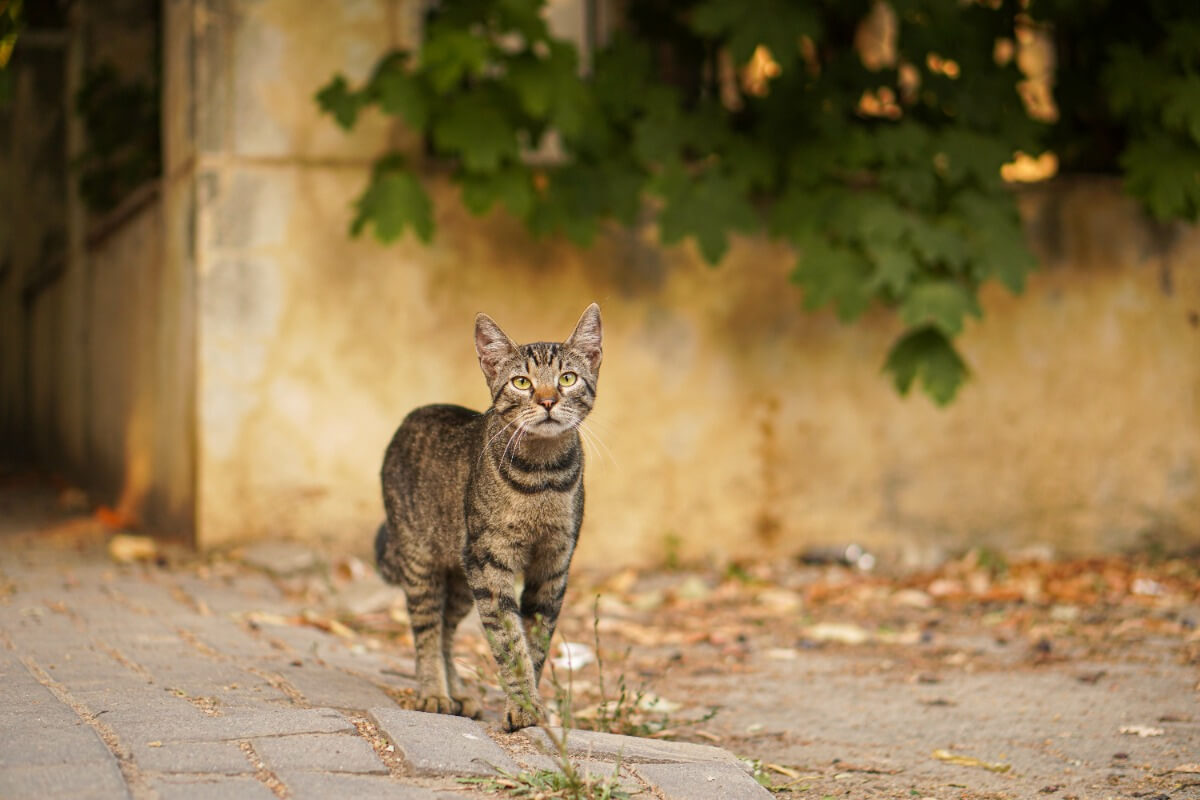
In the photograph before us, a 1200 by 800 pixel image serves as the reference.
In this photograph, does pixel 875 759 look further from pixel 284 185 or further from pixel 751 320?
pixel 284 185

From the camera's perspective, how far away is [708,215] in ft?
22.2

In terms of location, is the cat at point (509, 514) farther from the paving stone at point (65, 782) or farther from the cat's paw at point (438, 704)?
the paving stone at point (65, 782)

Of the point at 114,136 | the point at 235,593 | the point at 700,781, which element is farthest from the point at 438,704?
the point at 114,136

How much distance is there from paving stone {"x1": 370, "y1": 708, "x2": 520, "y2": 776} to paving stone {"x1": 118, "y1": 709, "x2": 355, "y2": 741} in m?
0.14

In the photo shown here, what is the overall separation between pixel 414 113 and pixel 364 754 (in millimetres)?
3844

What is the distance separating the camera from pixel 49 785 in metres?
2.97

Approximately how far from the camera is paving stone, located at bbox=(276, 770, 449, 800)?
3047mm

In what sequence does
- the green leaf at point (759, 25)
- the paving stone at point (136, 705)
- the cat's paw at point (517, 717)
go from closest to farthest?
the paving stone at point (136, 705)
the cat's paw at point (517, 717)
the green leaf at point (759, 25)

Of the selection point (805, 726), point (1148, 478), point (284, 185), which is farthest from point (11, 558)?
point (1148, 478)

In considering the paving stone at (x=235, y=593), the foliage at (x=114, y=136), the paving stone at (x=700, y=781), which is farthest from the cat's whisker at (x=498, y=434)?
the foliage at (x=114, y=136)

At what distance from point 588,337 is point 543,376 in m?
0.25

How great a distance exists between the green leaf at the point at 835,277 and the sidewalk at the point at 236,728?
9.43 ft

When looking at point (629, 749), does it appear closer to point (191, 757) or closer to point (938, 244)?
point (191, 757)

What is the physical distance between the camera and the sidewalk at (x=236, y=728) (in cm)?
311
